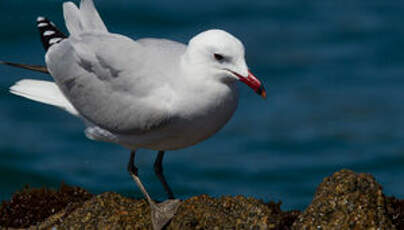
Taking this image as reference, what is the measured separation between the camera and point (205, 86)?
6.02m

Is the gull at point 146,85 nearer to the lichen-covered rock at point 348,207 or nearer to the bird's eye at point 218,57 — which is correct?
the bird's eye at point 218,57

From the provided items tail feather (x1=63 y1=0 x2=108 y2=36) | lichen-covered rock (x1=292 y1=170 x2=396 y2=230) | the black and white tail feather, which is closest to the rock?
lichen-covered rock (x1=292 y1=170 x2=396 y2=230)

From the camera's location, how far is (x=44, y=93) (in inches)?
297

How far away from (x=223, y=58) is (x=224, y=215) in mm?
1190

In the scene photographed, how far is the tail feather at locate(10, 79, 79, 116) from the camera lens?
746cm

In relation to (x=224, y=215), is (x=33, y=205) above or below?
below

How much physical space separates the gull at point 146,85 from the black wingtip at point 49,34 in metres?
0.03

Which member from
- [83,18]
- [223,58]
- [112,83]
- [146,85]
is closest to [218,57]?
[223,58]

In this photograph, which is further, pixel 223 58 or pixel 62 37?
pixel 62 37

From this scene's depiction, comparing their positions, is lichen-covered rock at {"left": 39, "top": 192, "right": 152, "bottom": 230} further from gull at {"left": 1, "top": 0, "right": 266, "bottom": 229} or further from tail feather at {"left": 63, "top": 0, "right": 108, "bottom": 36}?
tail feather at {"left": 63, "top": 0, "right": 108, "bottom": 36}

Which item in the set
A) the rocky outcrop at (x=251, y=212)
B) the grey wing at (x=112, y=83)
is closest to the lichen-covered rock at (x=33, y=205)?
the rocky outcrop at (x=251, y=212)

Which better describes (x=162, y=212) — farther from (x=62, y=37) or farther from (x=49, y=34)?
(x=49, y=34)

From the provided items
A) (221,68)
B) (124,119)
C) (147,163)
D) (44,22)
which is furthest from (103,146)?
(221,68)

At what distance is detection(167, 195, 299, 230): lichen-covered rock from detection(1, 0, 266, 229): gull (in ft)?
0.79
